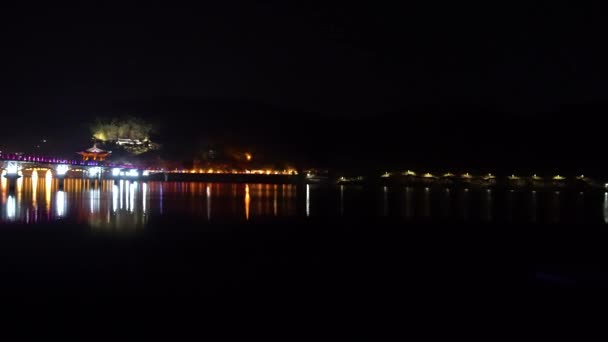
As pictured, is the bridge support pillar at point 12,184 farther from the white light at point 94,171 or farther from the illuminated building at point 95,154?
the illuminated building at point 95,154

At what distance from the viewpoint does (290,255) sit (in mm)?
11555

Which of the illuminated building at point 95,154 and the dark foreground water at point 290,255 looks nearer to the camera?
the dark foreground water at point 290,255

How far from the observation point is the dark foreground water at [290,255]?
27.5 ft

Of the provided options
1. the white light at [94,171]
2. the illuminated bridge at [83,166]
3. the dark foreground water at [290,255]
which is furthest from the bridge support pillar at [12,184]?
the white light at [94,171]

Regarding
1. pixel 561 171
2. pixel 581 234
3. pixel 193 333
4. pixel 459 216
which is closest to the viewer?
pixel 193 333

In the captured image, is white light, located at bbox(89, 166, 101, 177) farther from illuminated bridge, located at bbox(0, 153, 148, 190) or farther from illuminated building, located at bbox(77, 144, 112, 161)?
illuminated building, located at bbox(77, 144, 112, 161)

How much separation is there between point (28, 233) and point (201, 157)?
4974cm

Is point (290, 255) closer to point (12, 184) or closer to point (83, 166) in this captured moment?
point (12, 184)

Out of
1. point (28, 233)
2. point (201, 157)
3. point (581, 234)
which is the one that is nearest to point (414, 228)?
point (581, 234)

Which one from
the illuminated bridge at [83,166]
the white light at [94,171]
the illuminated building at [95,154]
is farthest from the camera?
the illuminated building at [95,154]

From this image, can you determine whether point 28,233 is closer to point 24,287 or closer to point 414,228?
point 24,287

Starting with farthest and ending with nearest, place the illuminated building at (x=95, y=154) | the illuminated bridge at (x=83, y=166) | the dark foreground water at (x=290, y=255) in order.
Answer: the illuminated building at (x=95, y=154) → the illuminated bridge at (x=83, y=166) → the dark foreground water at (x=290, y=255)

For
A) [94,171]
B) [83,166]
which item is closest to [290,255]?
[83,166]

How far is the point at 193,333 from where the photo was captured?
6.44 metres
